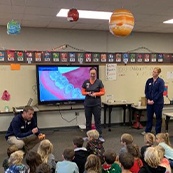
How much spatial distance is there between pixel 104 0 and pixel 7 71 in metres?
2.84

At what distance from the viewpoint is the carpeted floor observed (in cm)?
418

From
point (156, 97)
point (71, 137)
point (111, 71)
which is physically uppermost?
point (111, 71)

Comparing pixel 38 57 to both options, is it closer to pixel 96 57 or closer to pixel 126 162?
pixel 96 57

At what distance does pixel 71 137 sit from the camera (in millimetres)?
4887

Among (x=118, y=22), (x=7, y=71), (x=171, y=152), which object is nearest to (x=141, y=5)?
(x=118, y=22)

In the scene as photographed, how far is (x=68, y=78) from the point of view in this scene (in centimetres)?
541

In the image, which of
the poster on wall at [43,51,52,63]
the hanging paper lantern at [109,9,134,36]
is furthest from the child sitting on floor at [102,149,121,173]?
the poster on wall at [43,51,52,63]

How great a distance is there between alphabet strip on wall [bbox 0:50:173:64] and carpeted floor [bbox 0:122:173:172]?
164cm

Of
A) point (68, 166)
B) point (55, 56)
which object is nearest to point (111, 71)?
point (55, 56)

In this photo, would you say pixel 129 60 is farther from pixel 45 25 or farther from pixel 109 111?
pixel 45 25

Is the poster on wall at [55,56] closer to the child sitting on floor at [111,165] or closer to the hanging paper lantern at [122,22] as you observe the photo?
the hanging paper lantern at [122,22]

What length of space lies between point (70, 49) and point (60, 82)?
2.75 feet

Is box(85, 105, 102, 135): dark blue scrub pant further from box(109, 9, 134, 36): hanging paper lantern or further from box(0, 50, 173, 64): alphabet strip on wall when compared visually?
box(109, 9, 134, 36): hanging paper lantern

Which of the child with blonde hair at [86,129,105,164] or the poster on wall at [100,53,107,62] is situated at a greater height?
the poster on wall at [100,53,107,62]
